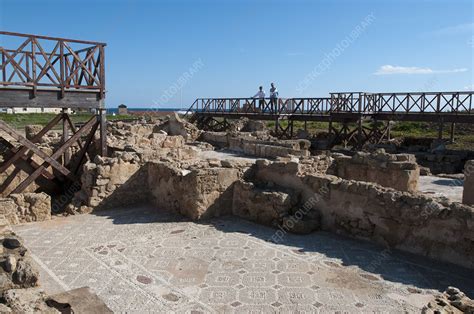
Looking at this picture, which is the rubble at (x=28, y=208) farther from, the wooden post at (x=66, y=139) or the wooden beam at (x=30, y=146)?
the wooden post at (x=66, y=139)

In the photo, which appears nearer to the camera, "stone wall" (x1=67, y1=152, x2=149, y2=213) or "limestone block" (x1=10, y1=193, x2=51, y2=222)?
"limestone block" (x1=10, y1=193, x2=51, y2=222)

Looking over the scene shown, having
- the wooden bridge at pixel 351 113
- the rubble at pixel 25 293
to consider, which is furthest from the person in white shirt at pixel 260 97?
the rubble at pixel 25 293

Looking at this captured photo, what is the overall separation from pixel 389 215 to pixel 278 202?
217 cm

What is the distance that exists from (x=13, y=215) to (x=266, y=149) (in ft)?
24.4

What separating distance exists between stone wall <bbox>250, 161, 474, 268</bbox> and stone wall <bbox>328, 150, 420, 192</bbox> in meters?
2.26

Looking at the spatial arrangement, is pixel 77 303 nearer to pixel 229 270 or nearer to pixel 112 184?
pixel 229 270

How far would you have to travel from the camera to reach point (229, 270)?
625 cm

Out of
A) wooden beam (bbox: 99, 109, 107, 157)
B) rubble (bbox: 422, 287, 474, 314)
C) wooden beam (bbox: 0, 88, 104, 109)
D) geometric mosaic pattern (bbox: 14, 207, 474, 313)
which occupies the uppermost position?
wooden beam (bbox: 0, 88, 104, 109)

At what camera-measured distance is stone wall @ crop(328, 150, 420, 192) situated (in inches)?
368

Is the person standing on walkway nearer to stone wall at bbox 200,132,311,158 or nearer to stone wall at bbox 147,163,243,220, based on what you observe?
stone wall at bbox 200,132,311,158

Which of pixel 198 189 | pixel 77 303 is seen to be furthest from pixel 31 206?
pixel 77 303

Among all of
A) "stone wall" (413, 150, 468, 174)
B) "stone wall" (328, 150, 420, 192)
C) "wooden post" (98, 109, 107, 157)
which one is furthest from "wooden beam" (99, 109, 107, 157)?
"stone wall" (413, 150, 468, 174)

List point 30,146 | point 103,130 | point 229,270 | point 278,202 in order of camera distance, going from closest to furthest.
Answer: point 229,270, point 278,202, point 30,146, point 103,130

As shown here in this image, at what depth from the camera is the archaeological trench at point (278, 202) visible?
5.59 metres
